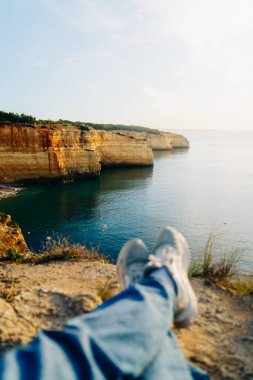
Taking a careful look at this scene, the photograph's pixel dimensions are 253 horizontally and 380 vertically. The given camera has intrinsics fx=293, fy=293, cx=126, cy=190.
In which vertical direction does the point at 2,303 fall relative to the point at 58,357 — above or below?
below

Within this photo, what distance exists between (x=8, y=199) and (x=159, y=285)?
2406 cm

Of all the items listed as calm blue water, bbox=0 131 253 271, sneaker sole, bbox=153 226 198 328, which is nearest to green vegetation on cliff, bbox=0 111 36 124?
calm blue water, bbox=0 131 253 271

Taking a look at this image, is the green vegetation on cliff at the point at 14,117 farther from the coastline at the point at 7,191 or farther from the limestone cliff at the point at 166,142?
the limestone cliff at the point at 166,142

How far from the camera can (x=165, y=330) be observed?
1.76m

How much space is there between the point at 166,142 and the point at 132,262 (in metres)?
84.7

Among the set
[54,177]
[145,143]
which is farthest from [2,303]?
[145,143]

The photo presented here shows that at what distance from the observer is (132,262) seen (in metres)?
2.77

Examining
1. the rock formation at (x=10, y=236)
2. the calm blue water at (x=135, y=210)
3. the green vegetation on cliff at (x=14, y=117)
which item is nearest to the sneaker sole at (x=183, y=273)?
the rock formation at (x=10, y=236)

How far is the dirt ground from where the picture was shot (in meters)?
2.44

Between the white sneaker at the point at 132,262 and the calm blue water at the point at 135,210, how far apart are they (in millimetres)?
8324

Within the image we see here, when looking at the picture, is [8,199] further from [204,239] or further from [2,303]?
[2,303]

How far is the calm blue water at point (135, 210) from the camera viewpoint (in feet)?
52.2

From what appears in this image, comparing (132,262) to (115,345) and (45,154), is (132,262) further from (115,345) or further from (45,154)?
(45,154)

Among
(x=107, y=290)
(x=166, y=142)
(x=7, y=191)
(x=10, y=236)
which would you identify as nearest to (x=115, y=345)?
(x=107, y=290)
